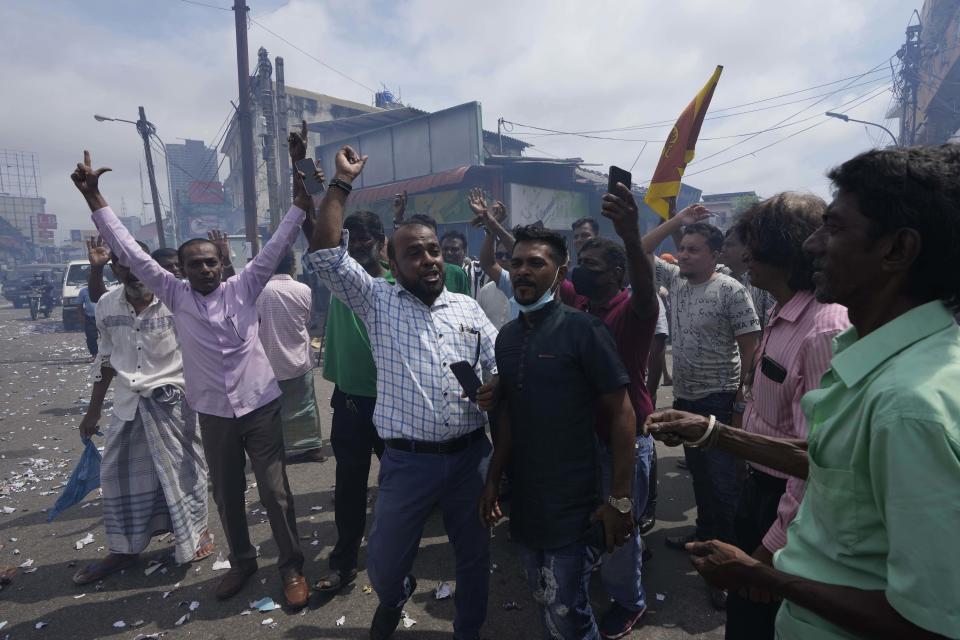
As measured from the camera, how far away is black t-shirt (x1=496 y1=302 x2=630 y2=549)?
234cm

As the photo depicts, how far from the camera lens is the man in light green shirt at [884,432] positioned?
0.99m

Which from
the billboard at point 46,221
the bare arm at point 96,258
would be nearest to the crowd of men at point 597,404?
the bare arm at point 96,258

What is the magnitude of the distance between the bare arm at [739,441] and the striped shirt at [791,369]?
180 millimetres

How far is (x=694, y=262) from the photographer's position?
12.5 ft

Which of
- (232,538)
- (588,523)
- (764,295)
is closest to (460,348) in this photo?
(588,523)

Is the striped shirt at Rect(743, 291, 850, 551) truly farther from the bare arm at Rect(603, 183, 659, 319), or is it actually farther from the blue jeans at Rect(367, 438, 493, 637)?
the blue jeans at Rect(367, 438, 493, 637)

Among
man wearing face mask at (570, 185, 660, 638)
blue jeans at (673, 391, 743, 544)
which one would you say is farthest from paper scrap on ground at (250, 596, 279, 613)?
blue jeans at (673, 391, 743, 544)

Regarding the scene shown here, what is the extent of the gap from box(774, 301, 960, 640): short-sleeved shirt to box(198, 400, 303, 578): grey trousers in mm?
3083

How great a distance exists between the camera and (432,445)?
9.00ft

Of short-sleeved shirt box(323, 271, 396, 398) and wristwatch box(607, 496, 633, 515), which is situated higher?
short-sleeved shirt box(323, 271, 396, 398)

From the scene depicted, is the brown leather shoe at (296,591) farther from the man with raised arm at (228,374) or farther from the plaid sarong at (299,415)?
the plaid sarong at (299,415)

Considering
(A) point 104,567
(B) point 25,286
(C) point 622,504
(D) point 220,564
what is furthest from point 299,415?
(B) point 25,286

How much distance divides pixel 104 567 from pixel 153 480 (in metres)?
0.66

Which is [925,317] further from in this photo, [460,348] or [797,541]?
[460,348]
